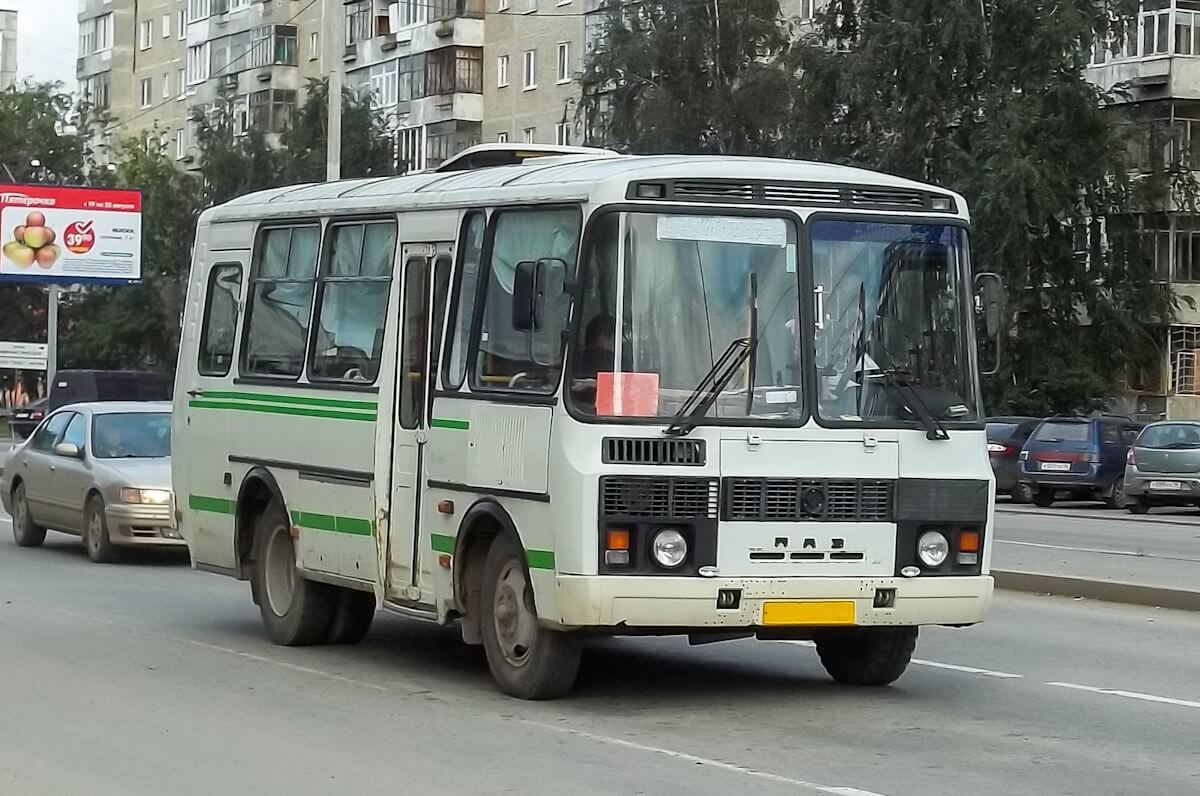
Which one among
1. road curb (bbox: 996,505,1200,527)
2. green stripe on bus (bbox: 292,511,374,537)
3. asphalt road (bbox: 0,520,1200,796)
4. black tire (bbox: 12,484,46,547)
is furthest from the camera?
road curb (bbox: 996,505,1200,527)

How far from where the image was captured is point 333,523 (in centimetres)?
1327

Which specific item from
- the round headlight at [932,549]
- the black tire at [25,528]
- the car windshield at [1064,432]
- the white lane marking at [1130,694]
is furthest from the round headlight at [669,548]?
the car windshield at [1064,432]

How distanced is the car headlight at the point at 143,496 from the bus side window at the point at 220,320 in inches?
208

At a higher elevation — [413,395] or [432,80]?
[432,80]

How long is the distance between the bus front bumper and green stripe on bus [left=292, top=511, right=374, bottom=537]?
2371 millimetres

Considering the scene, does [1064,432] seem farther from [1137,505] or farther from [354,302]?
[354,302]

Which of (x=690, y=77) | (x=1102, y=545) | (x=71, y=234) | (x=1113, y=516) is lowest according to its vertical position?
(x=1113, y=516)

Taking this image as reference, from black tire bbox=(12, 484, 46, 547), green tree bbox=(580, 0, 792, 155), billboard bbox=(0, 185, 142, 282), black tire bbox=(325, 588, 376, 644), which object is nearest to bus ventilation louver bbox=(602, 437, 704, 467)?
A: black tire bbox=(325, 588, 376, 644)

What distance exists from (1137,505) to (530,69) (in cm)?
4261

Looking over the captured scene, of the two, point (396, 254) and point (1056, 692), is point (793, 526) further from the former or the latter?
point (396, 254)

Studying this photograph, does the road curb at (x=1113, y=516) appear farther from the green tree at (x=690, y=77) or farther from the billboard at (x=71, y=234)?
Answer: the billboard at (x=71, y=234)

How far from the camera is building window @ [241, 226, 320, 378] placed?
1399 centimetres

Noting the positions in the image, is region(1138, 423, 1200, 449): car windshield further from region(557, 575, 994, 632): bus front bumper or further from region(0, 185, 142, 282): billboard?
region(0, 185, 142, 282): billboard

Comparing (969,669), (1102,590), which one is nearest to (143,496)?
(1102,590)
